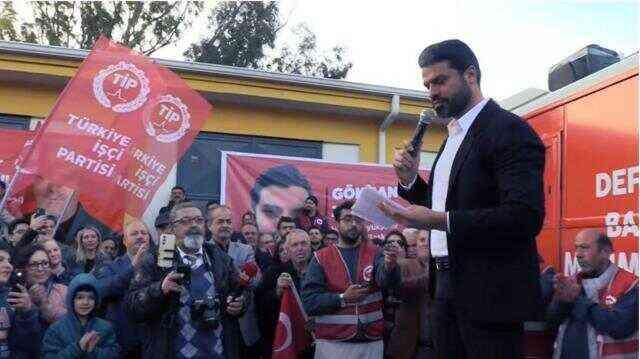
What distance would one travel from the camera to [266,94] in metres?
9.79

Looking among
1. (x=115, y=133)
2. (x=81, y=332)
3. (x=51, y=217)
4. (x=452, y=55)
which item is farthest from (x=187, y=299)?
(x=452, y=55)

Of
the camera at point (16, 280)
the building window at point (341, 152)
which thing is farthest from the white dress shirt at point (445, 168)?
the building window at point (341, 152)

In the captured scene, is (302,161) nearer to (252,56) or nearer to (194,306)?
(194,306)

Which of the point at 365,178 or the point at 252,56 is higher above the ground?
the point at 252,56

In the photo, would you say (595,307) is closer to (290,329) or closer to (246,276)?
(290,329)

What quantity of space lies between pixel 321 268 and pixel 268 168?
343 centimetres

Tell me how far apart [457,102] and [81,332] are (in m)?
3.47

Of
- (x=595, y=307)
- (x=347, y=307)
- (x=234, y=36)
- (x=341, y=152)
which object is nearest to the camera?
(x=595, y=307)

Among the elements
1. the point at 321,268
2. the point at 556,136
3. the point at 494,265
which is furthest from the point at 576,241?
the point at 494,265

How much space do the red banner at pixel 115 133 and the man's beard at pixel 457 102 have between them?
156 inches

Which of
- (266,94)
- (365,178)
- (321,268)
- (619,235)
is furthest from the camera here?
(266,94)

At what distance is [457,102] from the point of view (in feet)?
7.61

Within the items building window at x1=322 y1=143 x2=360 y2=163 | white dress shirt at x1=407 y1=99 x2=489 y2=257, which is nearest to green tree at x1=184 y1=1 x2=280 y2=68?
building window at x1=322 y1=143 x2=360 y2=163

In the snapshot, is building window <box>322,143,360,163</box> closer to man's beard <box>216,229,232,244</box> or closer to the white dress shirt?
man's beard <box>216,229,232,244</box>
